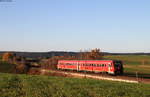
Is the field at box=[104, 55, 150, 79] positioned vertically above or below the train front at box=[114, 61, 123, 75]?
below

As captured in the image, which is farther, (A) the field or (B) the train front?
(A) the field

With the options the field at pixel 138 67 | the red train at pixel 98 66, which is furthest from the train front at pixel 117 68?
the field at pixel 138 67

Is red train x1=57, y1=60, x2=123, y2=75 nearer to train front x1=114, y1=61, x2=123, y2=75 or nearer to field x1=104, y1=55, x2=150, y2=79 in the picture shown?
train front x1=114, y1=61, x2=123, y2=75

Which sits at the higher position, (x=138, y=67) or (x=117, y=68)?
(x=117, y=68)

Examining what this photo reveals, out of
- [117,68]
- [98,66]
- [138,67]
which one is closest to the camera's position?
[117,68]

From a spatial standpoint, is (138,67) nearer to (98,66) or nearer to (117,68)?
(98,66)

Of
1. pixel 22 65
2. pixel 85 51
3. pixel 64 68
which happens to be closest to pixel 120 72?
pixel 64 68

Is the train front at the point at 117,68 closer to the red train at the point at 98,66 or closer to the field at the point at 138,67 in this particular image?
the red train at the point at 98,66

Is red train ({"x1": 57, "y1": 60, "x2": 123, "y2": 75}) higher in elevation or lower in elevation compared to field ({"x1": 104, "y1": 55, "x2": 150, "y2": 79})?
higher

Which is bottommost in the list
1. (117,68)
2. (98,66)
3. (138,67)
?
(138,67)

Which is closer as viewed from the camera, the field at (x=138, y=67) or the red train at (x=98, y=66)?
the red train at (x=98, y=66)

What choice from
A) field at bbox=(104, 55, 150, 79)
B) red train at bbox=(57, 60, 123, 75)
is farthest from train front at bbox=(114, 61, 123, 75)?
field at bbox=(104, 55, 150, 79)

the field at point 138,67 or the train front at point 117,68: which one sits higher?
the train front at point 117,68

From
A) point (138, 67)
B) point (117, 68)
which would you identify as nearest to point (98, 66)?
point (117, 68)
